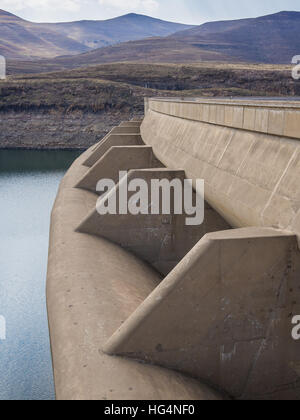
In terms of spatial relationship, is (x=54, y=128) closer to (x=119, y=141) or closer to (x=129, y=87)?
(x=129, y=87)

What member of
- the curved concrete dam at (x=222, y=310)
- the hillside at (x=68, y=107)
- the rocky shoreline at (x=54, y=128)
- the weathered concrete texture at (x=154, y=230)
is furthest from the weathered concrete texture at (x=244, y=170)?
the hillside at (x=68, y=107)

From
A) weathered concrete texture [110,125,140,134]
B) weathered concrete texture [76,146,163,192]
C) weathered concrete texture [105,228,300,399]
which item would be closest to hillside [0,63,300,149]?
weathered concrete texture [110,125,140,134]

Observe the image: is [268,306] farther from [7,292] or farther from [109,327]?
[7,292]

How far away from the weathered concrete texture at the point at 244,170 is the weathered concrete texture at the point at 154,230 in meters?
1.30

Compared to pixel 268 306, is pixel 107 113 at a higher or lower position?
higher

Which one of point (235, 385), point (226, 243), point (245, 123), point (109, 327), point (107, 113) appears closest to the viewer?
point (226, 243)

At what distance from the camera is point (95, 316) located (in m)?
9.40

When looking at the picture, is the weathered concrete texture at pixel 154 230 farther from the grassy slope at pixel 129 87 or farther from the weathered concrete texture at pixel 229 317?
the grassy slope at pixel 129 87

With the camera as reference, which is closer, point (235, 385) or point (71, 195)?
point (235, 385)

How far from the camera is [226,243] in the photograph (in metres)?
7.07

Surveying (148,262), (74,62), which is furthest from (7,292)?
(74,62)

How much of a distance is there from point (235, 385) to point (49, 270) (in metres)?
6.75

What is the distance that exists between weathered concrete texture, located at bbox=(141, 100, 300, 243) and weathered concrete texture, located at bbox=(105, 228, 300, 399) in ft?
2.58

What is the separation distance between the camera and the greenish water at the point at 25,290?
1159cm
